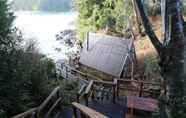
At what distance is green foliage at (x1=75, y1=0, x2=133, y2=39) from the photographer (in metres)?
18.4

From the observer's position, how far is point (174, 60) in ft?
15.8

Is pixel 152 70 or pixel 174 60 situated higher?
pixel 174 60

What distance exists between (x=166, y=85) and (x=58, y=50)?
19.8 meters

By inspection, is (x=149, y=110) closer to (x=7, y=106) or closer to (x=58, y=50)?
(x=7, y=106)

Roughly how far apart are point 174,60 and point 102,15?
52.6ft

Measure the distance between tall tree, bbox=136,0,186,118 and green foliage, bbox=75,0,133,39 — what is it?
12804 millimetres

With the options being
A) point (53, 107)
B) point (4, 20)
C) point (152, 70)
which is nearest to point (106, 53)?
point (152, 70)

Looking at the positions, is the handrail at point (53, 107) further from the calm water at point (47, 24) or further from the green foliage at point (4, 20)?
the calm water at point (47, 24)

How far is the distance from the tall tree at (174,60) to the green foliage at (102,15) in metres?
12.8

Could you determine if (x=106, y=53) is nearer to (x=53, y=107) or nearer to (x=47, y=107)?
(x=47, y=107)

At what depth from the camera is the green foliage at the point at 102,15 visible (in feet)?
60.3

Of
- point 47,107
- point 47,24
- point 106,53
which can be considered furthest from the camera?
point 47,24

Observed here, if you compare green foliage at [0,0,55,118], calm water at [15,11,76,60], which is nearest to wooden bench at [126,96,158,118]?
green foliage at [0,0,55,118]

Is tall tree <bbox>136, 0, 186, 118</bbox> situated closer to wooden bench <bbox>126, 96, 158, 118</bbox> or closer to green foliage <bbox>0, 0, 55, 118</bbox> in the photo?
wooden bench <bbox>126, 96, 158, 118</bbox>
